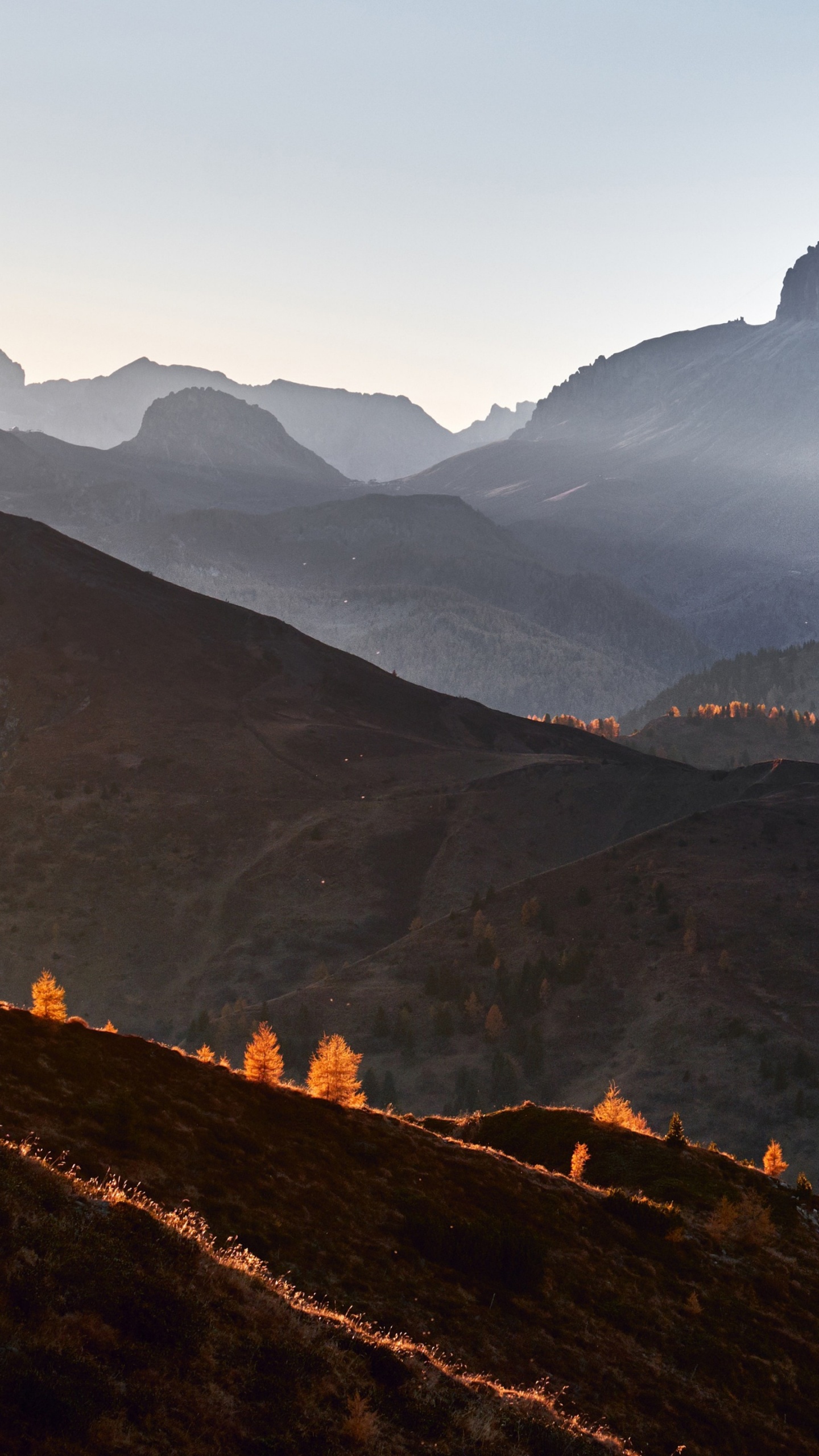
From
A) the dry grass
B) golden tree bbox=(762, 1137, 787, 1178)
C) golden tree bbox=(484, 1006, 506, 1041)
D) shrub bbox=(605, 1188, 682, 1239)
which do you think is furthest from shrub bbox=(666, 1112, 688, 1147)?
golden tree bbox=(484, 1006, 506, 1041)

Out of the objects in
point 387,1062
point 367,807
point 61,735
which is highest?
point 61,735

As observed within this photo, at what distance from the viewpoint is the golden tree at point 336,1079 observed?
30.7 m

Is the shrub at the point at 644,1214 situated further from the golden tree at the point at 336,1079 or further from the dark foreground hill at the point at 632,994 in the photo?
the dark foreground hill at the point at 632,994

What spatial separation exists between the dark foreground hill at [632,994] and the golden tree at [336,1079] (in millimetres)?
84863

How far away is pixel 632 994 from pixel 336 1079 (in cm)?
10730

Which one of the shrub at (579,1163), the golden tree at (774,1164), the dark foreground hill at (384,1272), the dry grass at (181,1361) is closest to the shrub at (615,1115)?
the dark foreground hill at (384,1272)

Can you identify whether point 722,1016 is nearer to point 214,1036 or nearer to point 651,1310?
point 214,1036

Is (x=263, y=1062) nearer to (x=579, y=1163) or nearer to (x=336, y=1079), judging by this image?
(x=336, y=1079)

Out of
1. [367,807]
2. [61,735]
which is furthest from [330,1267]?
[61,735]

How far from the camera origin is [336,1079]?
101ft

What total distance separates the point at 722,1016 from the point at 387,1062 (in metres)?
38.3

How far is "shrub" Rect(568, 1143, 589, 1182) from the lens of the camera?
32594 millimetres

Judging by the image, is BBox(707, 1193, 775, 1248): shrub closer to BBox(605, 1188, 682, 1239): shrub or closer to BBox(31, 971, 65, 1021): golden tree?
BBox(605, 1188, 682, 1239): shrub

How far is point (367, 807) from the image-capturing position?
18700cm
